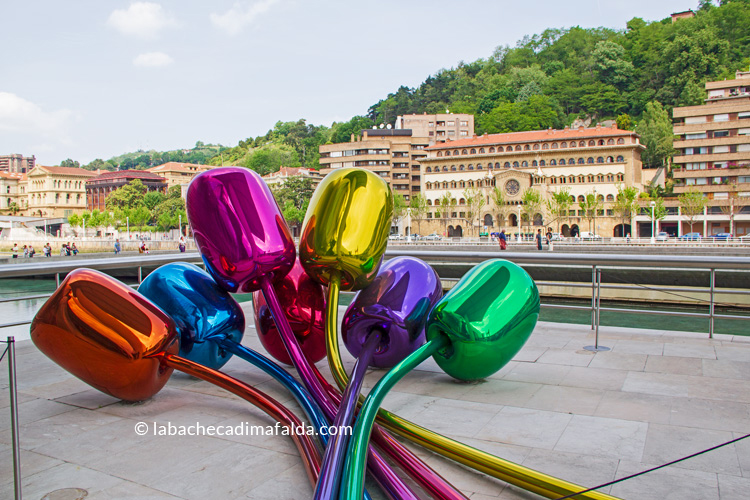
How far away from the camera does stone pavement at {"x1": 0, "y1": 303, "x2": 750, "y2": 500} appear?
9.16 feet

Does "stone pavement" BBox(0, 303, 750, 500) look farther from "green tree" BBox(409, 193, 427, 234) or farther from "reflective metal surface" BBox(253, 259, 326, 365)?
"green tree" BBox(409, 193, 427, 234)

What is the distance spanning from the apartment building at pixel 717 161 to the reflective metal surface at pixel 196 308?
75.4 meters

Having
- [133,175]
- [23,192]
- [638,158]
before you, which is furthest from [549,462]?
[23,192]

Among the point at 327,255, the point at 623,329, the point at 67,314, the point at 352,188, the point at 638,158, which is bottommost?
the point at 623,329

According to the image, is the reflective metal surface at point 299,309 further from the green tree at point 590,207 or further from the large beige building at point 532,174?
the large beige building at point 532,174

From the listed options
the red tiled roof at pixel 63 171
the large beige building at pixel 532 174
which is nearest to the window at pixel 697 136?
the large beige building at pixel 532 174

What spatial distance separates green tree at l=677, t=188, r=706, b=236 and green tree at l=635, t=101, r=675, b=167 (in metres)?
23.5

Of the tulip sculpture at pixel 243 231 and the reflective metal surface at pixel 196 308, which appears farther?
the reflective metal surface at pixel 196 308

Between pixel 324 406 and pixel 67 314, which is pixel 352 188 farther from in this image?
pixel 67 314

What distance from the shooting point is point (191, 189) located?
4.11 m

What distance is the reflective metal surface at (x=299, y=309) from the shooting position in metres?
4.56

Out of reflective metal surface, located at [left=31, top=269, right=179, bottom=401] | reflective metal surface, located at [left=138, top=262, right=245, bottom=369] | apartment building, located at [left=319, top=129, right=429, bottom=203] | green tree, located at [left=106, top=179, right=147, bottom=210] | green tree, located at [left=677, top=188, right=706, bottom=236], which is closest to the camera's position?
reflective metal surface, located at [left=31, top=269, right=179, bottom=401]

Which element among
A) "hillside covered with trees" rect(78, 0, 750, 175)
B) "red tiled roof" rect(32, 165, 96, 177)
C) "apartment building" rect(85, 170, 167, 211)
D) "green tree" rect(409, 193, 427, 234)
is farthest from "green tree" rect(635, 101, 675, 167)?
"red tiled roof" rect(32, 165, 96, 177)

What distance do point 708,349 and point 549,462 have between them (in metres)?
3.57
